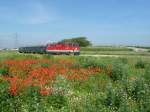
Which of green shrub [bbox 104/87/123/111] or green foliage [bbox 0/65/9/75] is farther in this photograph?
green foliage [bbox 0/65/9/75]

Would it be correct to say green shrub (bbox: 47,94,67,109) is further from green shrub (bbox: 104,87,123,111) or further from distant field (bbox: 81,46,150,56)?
distant field (bbox: 81,46,150,56)

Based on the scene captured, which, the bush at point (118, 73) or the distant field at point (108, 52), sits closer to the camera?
the bush at point (118, 73)

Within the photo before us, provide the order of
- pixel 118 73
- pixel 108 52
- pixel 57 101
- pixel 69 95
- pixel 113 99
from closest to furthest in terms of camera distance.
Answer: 1. pixel 113 99
2. pixel 57 101
3. pixel 69 95
4. pixel 118 73
5. pixel 108 52

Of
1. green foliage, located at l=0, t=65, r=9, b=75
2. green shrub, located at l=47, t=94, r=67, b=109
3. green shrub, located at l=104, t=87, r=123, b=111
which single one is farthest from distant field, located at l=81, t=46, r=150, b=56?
green shrub, located at l=47, t=94, r=67, b=109

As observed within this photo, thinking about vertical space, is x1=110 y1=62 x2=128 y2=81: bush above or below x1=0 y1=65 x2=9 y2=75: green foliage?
below

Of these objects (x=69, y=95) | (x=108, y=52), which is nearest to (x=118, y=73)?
(x=69, y=95)

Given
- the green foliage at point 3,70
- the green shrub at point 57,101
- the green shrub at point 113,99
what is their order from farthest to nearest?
the green foliage at point 3,70 < the green shrub at point 57,101 < the green shrub at point 113,99

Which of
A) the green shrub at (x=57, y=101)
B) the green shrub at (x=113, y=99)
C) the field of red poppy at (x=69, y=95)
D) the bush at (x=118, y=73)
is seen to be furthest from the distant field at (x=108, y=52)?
the green shrub at (x=57, y=101)

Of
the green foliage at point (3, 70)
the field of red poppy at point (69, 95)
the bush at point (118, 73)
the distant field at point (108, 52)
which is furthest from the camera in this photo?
the distant field at point (108, 52)

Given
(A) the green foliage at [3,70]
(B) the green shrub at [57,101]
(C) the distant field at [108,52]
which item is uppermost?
(A) the green foliage at [3,70]

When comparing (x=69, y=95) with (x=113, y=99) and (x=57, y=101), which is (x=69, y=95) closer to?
(x=57, y=101)

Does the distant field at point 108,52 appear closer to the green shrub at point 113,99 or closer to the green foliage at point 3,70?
the green foliage at point 3,70

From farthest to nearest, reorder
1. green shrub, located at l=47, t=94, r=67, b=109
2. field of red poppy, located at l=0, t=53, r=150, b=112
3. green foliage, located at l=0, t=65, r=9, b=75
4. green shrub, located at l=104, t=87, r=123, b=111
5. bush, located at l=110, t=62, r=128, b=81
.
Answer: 1. bush, located at l=110, t=62, r=128, b=81
2. green foliage, located at l=0, t=65, r=9, b=75
3. green shrub, located at l=47, t=94, r=67, b=109
4. green shrub, located at l=104, t=87, r=123, b=111
5. field of red poppy, located at l=0, t=53, r=150, b=112

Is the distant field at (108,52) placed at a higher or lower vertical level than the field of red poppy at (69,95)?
lower
